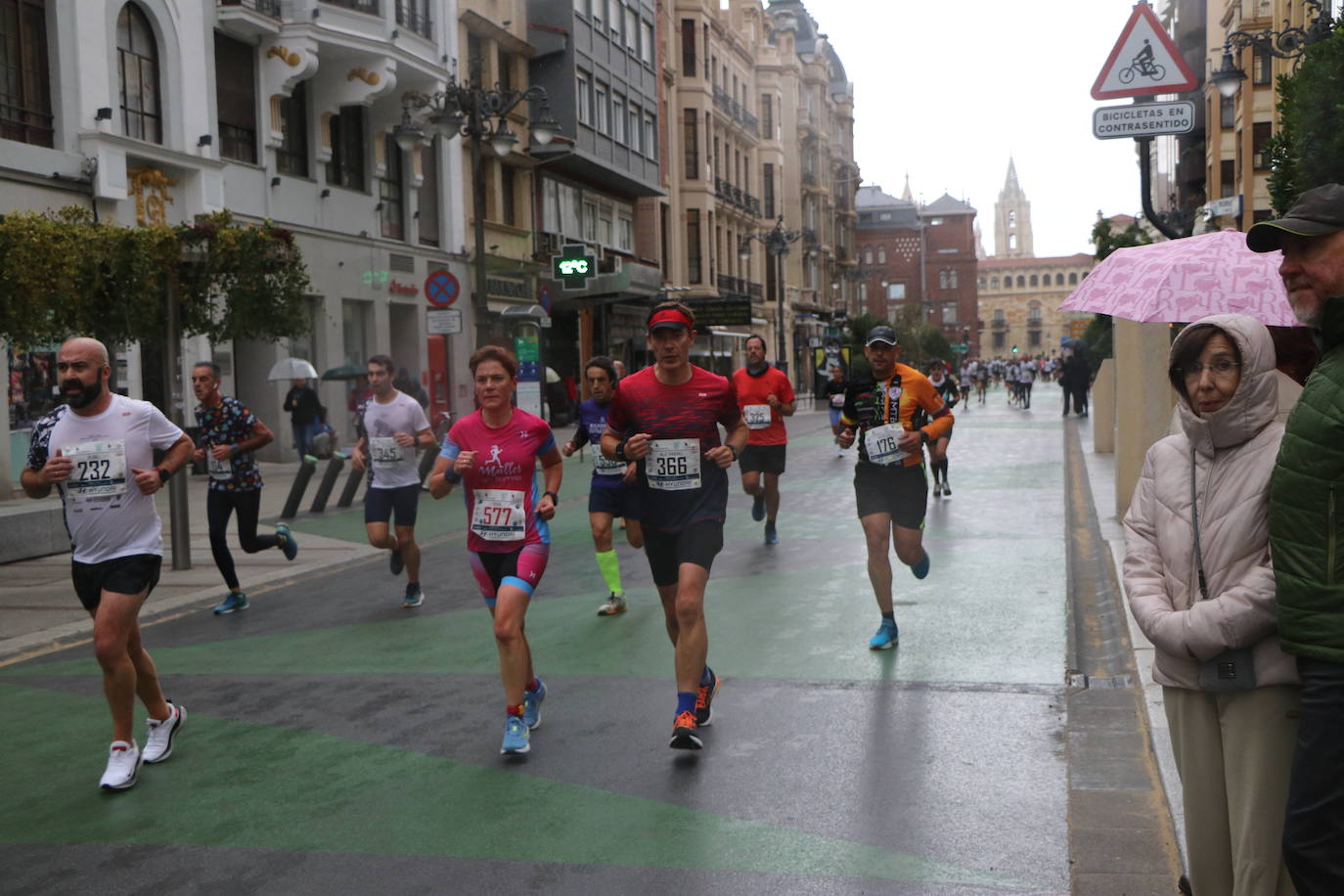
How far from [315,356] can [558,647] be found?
19952 millimetres

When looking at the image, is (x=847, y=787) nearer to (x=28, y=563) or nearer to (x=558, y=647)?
(x=558, y=647)

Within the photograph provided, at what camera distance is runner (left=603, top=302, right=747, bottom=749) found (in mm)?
6199

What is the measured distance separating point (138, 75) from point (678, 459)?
1909cm

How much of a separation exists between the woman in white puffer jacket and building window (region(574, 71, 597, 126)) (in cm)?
3647

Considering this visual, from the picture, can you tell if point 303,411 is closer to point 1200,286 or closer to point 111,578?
point 111,578

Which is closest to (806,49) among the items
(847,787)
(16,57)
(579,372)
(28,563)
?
(579,372)

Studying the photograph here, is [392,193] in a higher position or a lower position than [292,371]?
higher

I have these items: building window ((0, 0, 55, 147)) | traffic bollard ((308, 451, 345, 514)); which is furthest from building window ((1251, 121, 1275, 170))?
building window ((0, 0, 55, 147))

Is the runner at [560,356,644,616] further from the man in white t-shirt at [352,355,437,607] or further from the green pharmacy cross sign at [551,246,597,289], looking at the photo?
the green pharmacy cross sign at [551,246,597,289]

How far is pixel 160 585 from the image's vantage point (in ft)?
37.9

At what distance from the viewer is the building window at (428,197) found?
32.0 m

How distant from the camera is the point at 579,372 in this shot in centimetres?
4234

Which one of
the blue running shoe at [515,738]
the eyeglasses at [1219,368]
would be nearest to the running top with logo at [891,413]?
the blue running shoe at [515,738]

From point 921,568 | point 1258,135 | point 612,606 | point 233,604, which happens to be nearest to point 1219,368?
→ point 921,568
